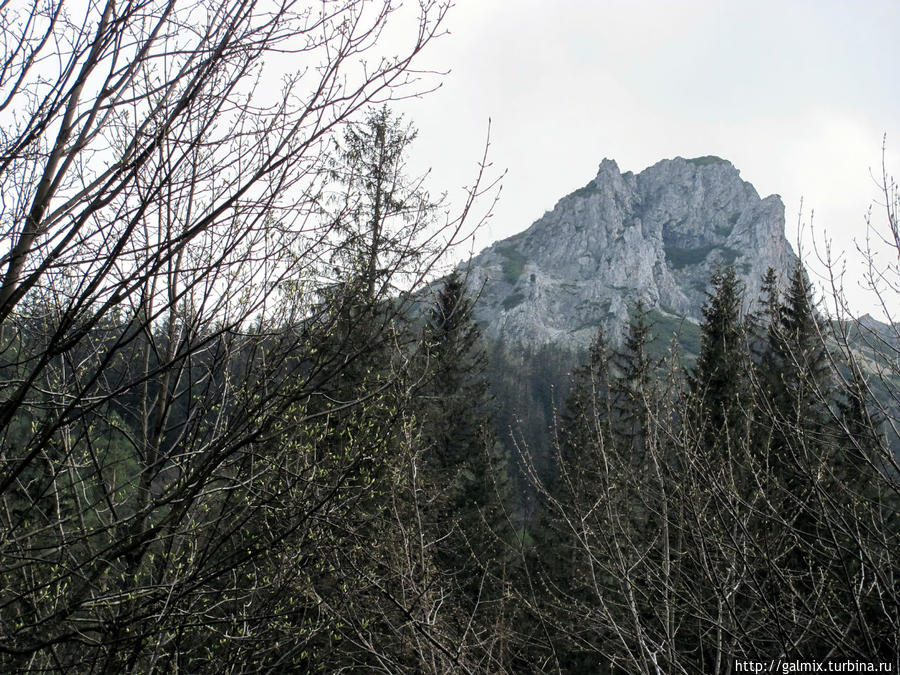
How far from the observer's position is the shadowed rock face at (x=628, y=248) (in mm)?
139125

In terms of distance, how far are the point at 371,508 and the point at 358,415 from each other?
3.01m

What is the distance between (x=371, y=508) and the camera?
8.80 metres

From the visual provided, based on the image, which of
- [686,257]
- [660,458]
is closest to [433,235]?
[660,458]

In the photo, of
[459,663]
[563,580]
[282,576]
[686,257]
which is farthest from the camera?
[686,257]

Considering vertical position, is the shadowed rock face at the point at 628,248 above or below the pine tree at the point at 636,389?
above

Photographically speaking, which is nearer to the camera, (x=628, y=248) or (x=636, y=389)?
(x=636, y=389)

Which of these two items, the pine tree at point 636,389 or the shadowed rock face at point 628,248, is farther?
the shadowed rock face at point 628,248

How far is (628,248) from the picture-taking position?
149 meters

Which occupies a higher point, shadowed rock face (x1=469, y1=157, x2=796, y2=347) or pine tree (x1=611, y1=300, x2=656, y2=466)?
shadowed rock face (x1=469, y1=157, x2=796, y2=347)

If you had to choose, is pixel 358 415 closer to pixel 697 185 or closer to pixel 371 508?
pixel 371 508

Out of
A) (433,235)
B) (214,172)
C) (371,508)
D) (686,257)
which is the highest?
(686,257)

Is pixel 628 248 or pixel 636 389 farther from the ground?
pixel 628 248

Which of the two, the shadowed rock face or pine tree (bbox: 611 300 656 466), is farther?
the shadowed rock face

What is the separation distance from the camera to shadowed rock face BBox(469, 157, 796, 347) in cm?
13912
